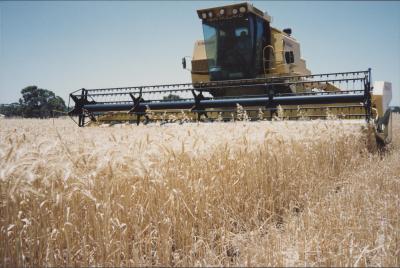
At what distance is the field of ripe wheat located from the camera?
1.66 metres

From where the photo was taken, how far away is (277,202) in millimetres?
3090

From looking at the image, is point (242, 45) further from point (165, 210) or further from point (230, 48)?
point (165, 210)

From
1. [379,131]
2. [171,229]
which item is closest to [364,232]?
[171,229]

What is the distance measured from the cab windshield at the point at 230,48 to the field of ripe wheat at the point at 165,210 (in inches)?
228

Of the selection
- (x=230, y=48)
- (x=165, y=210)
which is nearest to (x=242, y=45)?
(x=230, y=48)

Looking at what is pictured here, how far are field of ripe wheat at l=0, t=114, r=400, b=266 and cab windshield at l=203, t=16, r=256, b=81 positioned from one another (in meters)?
5.78

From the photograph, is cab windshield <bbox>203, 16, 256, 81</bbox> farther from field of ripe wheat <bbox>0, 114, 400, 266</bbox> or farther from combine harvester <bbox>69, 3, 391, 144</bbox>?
field of ripe wheat <bbox>0, 114, 400, 266</bbox>

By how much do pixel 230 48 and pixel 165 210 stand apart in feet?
24.1

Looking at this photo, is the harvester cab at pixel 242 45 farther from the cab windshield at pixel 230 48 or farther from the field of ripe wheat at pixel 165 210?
the field of ripe wheat at pixel 165 210

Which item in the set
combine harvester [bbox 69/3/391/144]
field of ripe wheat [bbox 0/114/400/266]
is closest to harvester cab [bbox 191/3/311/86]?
combine harvester [bbox 69/3/391/144]

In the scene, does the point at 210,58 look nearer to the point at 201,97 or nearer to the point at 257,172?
the point at 201,97

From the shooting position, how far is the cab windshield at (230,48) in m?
8.52

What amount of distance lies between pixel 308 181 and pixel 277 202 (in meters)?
0.56

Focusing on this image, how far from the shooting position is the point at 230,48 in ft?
28.8
